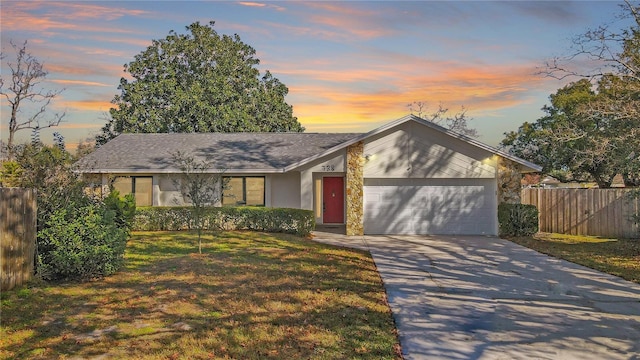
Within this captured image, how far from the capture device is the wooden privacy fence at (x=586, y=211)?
17000mm

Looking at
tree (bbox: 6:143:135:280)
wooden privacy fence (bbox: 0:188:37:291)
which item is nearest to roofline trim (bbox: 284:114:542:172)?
tree (bbox: 6:143:135:280)

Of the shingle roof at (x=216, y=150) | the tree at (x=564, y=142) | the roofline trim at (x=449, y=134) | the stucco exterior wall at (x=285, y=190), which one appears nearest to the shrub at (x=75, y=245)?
the shingle roof at (x=216, y=150)

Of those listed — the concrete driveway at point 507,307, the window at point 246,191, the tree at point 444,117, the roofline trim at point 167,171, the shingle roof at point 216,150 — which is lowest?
the concrete driveway at point 507,307

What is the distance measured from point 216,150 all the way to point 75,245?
520 inches

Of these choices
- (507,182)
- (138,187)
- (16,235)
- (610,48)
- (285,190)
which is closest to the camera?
(16,235)

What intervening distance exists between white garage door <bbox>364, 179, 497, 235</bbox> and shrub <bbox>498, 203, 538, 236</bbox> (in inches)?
19.6

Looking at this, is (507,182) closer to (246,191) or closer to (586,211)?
(586,211)

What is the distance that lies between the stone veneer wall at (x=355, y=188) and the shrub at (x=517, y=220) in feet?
17.8

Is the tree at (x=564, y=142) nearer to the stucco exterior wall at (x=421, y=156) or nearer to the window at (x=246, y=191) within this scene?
the stucco exterior wall at (x=421, y=156)

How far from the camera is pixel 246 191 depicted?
1980 cm

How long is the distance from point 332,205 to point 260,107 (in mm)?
18074

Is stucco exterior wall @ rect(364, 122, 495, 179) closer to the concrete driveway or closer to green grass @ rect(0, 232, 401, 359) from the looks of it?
the concrete driveway

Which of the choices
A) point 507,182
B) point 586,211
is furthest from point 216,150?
point 586,211

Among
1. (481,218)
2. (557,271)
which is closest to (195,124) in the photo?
(481,218)
